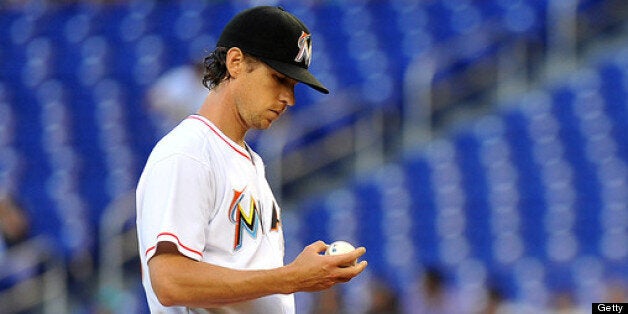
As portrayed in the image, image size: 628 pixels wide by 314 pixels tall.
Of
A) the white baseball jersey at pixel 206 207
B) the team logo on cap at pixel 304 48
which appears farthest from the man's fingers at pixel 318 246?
the team logo on cap at pixel 304 48

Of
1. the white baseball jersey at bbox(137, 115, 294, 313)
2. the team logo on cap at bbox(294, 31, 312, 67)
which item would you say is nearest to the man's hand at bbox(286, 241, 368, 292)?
the white baseball jersey at bbox(137, 115, 294, 313)

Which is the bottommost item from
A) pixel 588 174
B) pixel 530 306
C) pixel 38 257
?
pixel 530 306

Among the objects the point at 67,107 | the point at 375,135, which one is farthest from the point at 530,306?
the point at 67,107

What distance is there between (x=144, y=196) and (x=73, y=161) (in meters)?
6.35

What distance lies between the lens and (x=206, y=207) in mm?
2645

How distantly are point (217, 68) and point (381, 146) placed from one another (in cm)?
578

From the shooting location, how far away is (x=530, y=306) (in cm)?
768

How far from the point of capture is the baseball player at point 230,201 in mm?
2547

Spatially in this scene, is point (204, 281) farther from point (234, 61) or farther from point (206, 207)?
point (234, 61)

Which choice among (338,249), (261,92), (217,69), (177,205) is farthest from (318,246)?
(217,69)

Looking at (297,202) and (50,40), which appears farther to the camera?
(50,40)

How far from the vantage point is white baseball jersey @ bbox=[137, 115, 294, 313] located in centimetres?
260

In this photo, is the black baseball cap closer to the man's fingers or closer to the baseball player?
the baseball player

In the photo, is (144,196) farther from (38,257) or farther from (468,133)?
(468,133)
